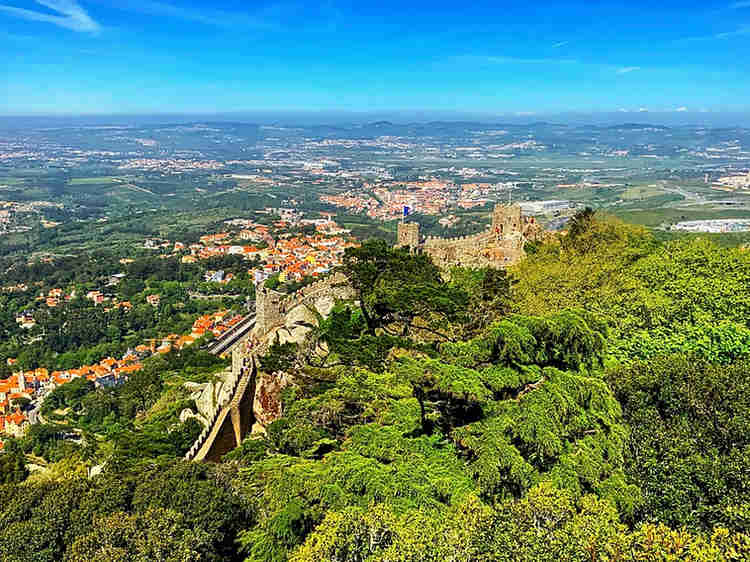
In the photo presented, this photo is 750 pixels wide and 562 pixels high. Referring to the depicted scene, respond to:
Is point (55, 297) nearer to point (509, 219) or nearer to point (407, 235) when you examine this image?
point (407, 235)

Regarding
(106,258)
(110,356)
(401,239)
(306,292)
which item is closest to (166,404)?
(306,292)

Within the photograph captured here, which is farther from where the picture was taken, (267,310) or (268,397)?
(267,310)

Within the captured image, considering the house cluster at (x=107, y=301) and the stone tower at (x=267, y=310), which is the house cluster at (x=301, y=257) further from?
the stone tower at (x=267, y=310)

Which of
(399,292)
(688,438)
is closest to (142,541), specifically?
(688,438)

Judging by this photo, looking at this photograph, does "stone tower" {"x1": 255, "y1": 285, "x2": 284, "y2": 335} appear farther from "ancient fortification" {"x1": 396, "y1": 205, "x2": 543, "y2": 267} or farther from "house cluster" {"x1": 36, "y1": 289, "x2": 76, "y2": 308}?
"house cluster" {"x1": 36, "y1": 289, "x2": 76, "y2": 308}

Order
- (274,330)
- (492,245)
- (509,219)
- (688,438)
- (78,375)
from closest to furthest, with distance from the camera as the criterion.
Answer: (688,438)
(274,330)
(509,219)
(492,245)
(78,375)
